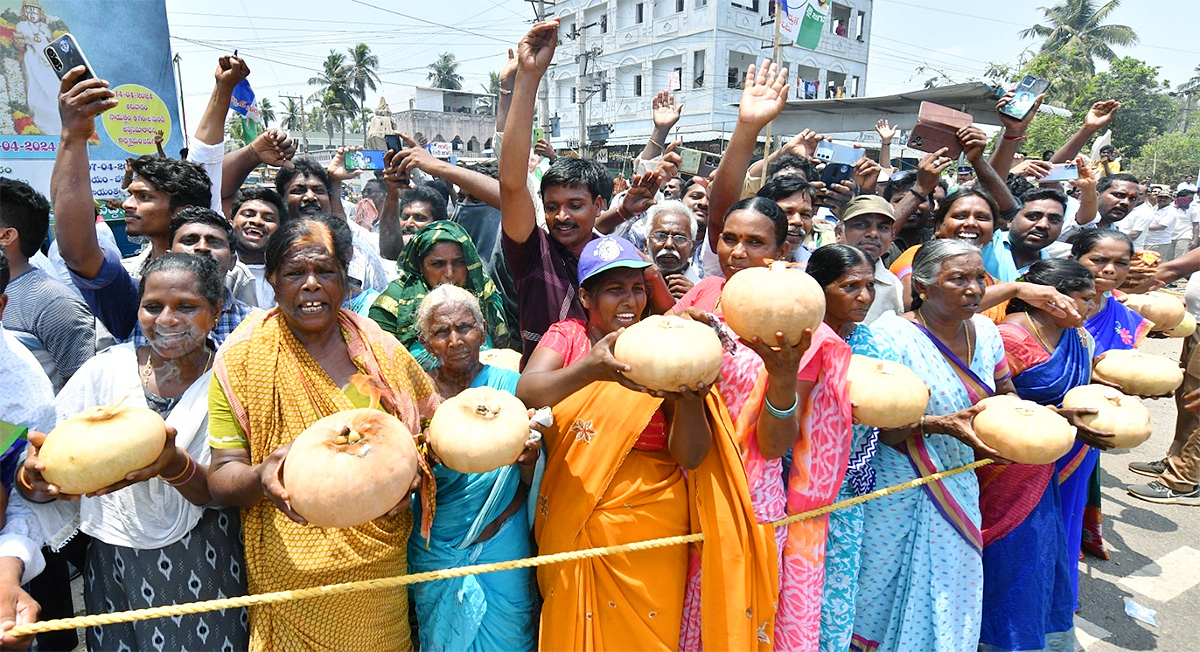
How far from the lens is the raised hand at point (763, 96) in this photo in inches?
133

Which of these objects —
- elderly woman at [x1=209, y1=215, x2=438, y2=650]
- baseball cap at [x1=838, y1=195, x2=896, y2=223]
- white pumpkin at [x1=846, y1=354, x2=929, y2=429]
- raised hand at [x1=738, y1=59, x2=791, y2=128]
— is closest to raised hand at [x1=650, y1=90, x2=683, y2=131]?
raised hand at [x1=738, y1=59, x2=791, y2=128]

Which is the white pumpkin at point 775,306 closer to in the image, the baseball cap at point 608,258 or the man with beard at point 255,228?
the baseball cap at point 608,258

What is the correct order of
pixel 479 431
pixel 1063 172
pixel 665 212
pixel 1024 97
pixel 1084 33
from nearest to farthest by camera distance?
pixel 479 431 → pixel 665 212 → pixel 1024 97 → pixel 1063 172 → pixel 1084 33

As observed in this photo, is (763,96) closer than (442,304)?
No

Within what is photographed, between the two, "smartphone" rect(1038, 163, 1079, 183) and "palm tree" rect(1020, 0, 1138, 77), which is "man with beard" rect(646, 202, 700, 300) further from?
"palm tree" rect(1020, 0, 1138, 77)

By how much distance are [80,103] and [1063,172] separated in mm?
7711

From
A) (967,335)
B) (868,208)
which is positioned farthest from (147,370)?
(868,208)

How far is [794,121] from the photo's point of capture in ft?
61.5

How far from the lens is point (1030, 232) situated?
4676 millimetres

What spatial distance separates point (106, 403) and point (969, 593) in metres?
3.72

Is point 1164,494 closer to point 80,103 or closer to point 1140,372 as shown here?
point 1140,372

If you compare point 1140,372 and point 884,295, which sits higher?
point 884,295

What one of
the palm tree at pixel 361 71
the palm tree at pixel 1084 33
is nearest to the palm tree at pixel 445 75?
the palm tree at pixel 361 71

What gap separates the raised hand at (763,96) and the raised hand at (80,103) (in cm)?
305
